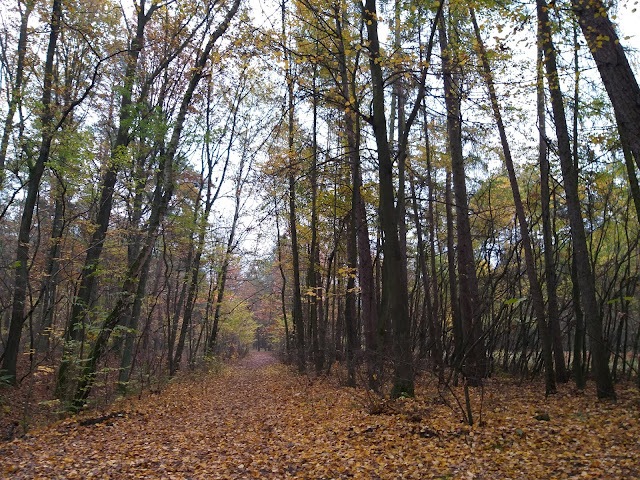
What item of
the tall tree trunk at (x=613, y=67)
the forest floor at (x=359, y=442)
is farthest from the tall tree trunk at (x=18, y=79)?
the tall tree trunk at (x=613, y=67)

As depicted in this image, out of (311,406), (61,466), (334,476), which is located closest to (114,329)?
(61,466)

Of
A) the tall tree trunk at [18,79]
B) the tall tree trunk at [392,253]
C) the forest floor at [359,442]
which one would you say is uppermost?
the tall tree trunk at [18,79]

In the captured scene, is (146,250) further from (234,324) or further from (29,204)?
(234,324)

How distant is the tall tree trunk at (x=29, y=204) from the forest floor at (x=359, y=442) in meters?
3.80

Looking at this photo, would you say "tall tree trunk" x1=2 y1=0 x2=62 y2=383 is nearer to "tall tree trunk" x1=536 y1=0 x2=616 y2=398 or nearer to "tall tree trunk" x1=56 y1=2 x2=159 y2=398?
"tall tree trunk" x1=56 y1=2 x2=159 y2=398

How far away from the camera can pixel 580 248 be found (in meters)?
6.97

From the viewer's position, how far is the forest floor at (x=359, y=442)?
4285 mm

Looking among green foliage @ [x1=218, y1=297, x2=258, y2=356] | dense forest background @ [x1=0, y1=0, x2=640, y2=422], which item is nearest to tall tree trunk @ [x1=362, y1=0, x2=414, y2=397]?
dense forest background @ [x1=0, y1=0, x2=640, y2=422]

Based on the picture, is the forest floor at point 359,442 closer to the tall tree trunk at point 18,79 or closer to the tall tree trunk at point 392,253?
the tall tree trunk at point 392,253

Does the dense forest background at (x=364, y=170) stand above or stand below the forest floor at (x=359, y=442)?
above

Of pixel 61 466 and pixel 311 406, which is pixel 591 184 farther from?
pixel 61 466

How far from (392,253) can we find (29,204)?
933 centimetres

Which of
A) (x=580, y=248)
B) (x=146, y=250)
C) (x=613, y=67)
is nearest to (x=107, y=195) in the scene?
(x=146, y=250)

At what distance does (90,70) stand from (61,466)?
11.7m
